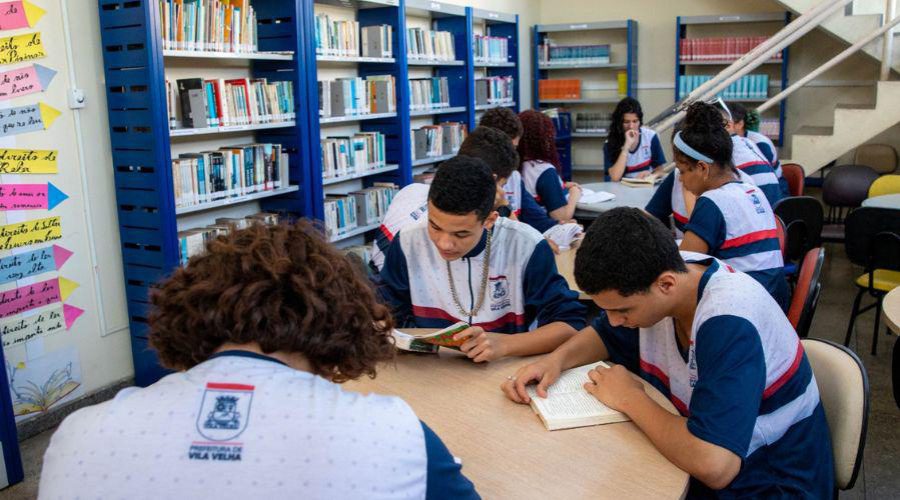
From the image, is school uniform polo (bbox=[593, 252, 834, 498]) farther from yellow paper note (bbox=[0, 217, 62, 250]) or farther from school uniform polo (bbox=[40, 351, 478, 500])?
yellow paper note (bbox=[0, 217, 62, 250])

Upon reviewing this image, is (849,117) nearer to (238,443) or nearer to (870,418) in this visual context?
(870,418)

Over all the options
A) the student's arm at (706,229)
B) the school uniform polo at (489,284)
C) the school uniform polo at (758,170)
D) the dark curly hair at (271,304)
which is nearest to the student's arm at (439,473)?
the dark curly hair at (271,304)

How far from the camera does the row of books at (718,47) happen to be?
7547 mm

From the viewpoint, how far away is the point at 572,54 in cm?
821

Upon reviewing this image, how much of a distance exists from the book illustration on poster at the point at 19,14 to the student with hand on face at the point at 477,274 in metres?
2.07

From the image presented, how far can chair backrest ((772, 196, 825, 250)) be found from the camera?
421cm

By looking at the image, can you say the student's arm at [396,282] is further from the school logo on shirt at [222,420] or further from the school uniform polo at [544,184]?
the school uniform polo at [544,184]

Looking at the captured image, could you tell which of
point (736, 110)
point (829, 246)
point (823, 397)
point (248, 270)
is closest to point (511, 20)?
point (736, 110)

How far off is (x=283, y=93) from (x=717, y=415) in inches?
142

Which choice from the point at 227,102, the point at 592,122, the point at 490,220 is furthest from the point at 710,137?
the point at 592,122

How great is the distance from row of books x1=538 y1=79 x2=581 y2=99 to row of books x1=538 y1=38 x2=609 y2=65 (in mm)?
216

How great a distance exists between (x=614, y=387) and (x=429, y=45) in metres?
5.00

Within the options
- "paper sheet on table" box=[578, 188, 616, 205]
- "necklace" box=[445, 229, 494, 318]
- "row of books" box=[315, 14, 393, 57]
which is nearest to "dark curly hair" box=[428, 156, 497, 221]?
"necklace" box=[445, 229, 494, 318]

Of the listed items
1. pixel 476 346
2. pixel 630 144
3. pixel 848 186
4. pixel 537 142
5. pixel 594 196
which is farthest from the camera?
pixel 848 186
